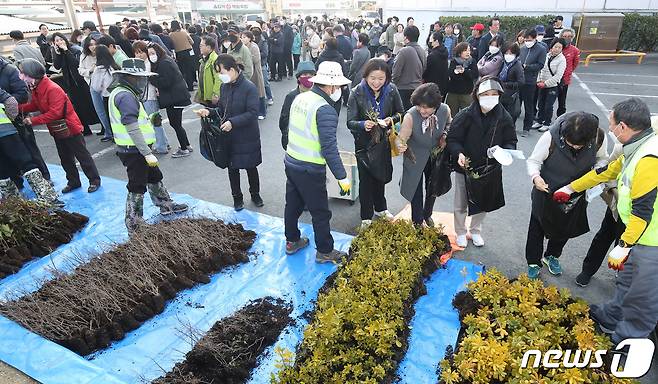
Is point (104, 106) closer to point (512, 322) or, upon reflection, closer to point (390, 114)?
point (390, 114)

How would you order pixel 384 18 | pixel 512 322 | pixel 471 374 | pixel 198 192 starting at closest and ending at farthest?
pixel 471 374 < pixel 512 322 < pixel 198 192 < pixel 384 18

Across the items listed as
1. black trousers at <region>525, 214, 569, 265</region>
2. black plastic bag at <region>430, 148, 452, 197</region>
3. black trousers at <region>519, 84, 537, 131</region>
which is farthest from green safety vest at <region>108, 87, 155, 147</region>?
black trousers at <region>519, 84, 537, 131</region>

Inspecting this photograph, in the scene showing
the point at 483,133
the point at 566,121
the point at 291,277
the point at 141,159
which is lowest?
the point at 291,277

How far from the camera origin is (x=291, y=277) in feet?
12.6

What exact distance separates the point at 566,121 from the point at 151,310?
11.8 feet

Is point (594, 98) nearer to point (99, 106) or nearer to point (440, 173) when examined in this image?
point (440, 173)

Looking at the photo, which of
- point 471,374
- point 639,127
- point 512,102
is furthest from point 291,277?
point 512,102

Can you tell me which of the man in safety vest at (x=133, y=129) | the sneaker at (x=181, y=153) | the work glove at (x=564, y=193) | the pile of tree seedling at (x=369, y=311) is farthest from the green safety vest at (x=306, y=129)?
the sneaker at (x=181, y=153)

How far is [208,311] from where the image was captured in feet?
11.4

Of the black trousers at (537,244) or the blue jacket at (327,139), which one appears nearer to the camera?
the blue jacket at (327,139)

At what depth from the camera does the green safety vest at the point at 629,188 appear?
2.41 m

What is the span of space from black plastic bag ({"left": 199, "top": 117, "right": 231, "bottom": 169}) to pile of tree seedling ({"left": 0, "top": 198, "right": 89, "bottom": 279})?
5.69ft

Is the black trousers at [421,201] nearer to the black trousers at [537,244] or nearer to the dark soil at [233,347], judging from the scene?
the black trousers at [537,244]

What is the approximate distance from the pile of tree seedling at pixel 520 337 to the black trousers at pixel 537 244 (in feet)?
2.36
